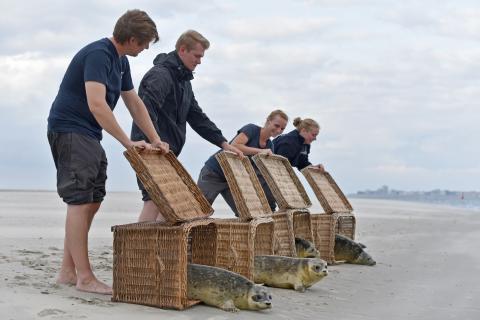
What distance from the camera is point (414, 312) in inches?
246

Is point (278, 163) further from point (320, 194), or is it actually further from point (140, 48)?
point (140, 48)

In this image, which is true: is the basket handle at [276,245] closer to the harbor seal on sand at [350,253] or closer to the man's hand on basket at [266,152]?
the man's hand on basket at [266,152]

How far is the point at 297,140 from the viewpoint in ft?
31.6

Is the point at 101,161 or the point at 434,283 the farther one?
the point at 434,283

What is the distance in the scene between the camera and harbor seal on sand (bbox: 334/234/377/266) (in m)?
9.38

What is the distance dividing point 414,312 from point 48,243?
5.99 metres

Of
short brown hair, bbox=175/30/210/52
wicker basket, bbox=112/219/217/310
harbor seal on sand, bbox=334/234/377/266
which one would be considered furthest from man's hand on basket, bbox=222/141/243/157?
harbor seal on sand, bbox=334/234/377/266

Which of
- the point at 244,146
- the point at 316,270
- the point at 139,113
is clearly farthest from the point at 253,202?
the point at 139,113

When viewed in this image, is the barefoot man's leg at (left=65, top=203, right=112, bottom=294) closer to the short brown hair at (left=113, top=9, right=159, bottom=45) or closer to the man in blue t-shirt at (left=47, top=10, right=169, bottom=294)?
the man in blue t-shirt at (left=47, top=10, right=169, bottom=294)

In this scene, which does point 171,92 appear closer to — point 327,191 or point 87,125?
point 87,125

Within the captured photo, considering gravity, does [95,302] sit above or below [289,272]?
below

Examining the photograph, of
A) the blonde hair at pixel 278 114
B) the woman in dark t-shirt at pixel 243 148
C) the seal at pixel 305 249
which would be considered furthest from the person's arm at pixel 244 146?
the seal at pixel 305 249

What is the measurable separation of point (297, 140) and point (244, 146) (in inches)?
60.3

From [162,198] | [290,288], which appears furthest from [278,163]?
[162,198]
